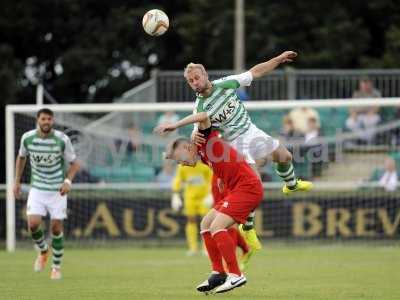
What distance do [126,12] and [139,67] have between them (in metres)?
1.63

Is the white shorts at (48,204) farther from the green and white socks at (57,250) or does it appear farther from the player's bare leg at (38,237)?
the green and white socks at (57,250)

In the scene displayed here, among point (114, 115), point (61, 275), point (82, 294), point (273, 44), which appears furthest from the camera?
point (273, 44)

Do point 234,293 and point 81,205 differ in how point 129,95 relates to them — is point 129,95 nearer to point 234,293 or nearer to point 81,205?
point 81,205

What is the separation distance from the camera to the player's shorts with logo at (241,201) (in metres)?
12.2

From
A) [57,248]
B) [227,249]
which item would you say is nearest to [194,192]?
[57,248]

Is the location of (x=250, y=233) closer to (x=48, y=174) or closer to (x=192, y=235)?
(x=48, y=174)

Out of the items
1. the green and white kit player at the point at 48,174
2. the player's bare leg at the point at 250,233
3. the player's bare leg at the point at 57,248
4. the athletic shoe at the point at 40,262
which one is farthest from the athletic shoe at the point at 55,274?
the player's bare leg at the point at 250,233

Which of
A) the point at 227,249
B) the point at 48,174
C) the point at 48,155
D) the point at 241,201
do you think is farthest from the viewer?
the point at 48,174

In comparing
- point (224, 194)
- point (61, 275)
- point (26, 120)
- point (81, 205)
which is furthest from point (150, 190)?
point (224, 194)

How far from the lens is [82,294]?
12.6 meters

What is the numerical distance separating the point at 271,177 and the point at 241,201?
12332mm

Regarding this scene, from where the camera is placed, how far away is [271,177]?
24531mm

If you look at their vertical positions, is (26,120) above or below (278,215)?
above

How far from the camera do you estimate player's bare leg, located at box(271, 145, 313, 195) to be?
45.3 feet
